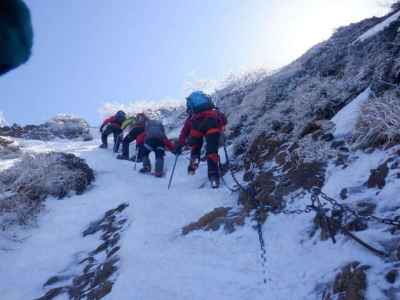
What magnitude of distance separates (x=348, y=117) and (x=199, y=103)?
355 cm

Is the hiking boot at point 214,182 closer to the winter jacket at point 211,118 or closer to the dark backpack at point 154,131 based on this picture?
the winter jacket at point 211,118

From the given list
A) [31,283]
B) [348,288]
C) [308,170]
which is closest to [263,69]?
[308,170]

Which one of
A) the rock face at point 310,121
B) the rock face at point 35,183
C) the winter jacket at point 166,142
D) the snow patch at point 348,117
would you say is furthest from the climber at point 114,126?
the snow patch at point 348,117

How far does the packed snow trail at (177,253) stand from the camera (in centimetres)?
385

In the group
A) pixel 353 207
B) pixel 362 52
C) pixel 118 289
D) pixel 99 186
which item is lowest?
pixel 99 186

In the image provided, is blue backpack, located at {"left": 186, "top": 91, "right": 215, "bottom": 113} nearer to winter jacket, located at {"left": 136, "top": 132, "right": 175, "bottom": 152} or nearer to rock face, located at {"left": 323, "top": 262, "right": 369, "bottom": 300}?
winter jacket, located at {"left": 136, "top": 132, "right": 175, "bottom": 152}

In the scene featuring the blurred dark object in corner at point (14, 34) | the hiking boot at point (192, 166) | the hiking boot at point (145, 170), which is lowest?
the hiking boot at point (145, 170)

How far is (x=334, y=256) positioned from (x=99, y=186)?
22.0ft

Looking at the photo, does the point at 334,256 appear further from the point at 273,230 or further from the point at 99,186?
the point at 99,186

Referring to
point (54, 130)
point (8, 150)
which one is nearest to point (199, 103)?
point (8, 150)

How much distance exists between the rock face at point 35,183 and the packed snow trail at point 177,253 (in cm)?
42

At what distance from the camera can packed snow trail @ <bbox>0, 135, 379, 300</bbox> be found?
3.85 meters

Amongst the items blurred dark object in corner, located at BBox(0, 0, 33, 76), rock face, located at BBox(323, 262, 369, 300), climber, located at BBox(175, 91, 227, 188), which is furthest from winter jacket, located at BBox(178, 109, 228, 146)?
blurred dark object in corner, located at BBox(0, 0, 33, 76)

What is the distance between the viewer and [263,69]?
18719mm
